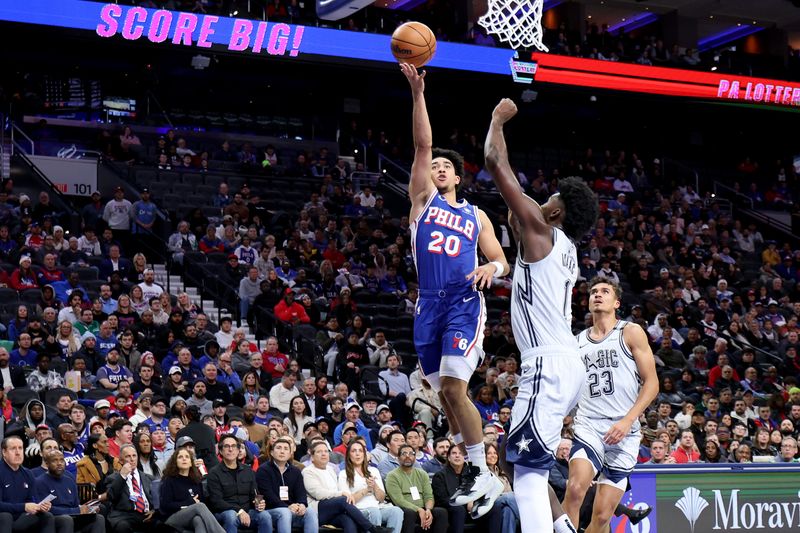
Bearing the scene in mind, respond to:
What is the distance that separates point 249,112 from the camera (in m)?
31.9

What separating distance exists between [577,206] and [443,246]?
1309 mm

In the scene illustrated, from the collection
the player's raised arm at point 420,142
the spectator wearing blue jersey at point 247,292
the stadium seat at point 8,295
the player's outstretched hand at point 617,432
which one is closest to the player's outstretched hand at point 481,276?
the player's raised arm at point 420,142

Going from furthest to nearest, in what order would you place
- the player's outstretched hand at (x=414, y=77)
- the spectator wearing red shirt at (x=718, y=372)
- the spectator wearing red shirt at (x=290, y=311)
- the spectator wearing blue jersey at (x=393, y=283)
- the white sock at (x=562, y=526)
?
the spectator wearing blue jersey at (x=393, y=283) < the spectator wearing red shirt at (x=718, y=372) < the spectator wearing red shirt at (x=290, y=311) < the player's outstretched hand at (x=414, y=77) < the white sock at (x=562, y=526)

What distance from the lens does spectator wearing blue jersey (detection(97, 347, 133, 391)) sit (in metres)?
15.6

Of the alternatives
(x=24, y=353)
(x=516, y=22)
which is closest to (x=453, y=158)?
(x=516, y=22)

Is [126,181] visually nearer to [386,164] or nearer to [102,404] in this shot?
[386,164]

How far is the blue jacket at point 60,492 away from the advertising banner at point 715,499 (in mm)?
6260

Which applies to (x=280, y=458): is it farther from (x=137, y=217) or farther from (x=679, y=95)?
(x=679, y=95)

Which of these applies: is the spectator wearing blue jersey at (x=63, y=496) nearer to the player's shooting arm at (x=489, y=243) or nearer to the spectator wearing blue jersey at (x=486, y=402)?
the player's shooting arm at (x=489, y=243)

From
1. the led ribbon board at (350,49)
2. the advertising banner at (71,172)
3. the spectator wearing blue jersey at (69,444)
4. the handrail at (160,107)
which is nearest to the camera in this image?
the spectator wearing blue jersey at (69,444)

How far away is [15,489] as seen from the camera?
11.7m

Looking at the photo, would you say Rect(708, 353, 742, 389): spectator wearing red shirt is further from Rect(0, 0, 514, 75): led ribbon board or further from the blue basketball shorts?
the blue basketball shorts

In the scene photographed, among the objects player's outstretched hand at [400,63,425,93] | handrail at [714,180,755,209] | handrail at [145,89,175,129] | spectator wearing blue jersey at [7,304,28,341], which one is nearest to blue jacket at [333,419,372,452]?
spectator wearing blue jersey at [7,304,28,341]

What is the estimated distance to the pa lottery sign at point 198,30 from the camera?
947 inches
